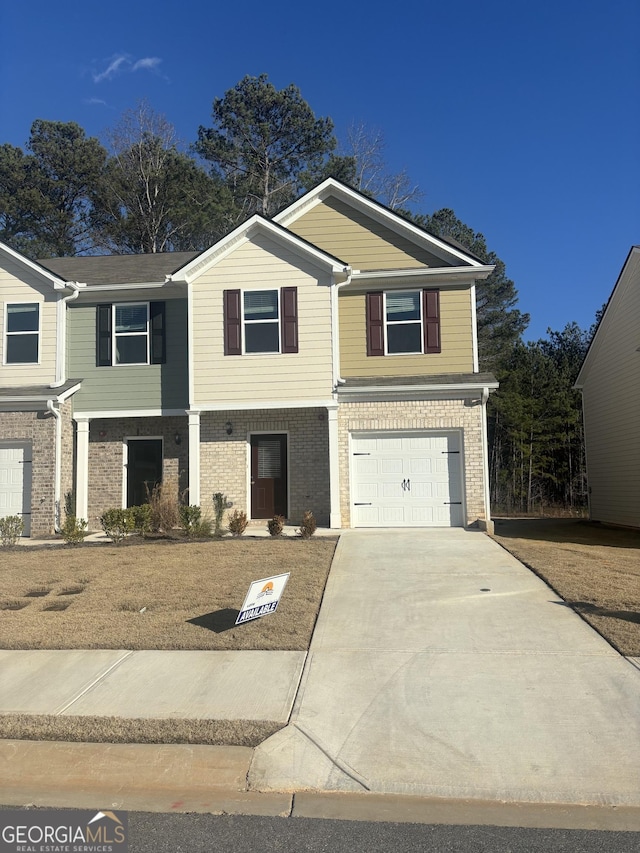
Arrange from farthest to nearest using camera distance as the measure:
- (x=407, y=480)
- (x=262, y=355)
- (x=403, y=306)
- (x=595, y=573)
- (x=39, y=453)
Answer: (x=403, y=306)
(x=262, y=355)
(x=39, y=453)
(x=407, y=480)
(x=595, y=573)

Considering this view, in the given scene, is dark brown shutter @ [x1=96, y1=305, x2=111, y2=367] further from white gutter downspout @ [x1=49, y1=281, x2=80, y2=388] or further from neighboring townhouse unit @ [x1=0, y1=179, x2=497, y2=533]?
white gutter downspout @ [x1=49, y1=281, x2=80, y2=388]

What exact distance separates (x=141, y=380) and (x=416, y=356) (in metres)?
6.60

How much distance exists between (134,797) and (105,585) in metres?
5.31

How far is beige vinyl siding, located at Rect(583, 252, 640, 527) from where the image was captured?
1714 centimetres

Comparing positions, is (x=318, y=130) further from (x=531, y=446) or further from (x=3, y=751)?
(x=3, y=751)

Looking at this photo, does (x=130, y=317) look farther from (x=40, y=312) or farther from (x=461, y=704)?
(x=461, y=704)

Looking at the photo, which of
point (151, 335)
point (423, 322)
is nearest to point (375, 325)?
point (423, 322)

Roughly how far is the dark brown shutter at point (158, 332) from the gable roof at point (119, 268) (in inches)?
26.2

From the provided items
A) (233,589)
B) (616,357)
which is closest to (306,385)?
(233,589)

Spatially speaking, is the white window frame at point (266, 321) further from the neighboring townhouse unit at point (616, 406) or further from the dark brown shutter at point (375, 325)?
the neighboring townhouse unit at point (616, 406)

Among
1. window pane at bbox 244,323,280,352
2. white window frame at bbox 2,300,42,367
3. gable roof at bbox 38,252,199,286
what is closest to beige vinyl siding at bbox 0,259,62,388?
white window frame at bbox 2,300,42,367

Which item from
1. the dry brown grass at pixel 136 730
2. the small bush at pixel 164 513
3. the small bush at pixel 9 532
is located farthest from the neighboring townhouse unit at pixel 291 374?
the dry brown grass at pixel 136 730

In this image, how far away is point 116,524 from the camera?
1284 cm

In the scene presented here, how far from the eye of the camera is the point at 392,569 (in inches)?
390
